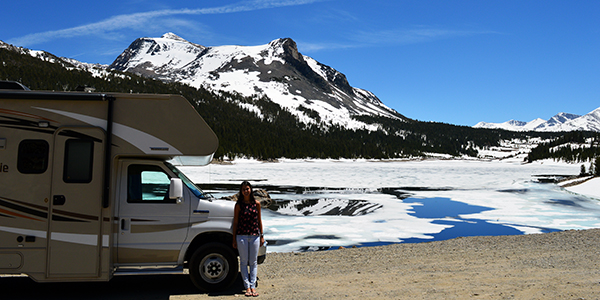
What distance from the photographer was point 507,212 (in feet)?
71.2

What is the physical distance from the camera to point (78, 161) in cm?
700

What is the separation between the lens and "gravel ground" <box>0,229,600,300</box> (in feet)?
23.7

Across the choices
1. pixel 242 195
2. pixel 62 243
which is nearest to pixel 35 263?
pixel 62 243

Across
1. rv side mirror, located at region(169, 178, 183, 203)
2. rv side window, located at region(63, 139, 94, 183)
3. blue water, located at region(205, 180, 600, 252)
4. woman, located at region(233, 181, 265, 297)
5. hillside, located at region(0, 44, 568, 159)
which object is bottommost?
blue water, located at region(205, 180, 600, 252)

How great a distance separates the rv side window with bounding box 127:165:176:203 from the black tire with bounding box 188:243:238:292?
105 centimetres

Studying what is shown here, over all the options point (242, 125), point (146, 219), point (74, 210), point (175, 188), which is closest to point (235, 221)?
point (175, 188)

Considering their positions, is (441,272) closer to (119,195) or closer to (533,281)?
(533,281)

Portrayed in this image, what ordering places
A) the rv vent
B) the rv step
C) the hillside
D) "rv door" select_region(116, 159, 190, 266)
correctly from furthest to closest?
1. the hillside
2. the rv vent
3. "rv door" select_region(116, 159, 190, 266)
4. the rv step

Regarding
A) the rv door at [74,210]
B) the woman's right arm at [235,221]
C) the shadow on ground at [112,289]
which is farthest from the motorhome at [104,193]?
the shadow on ground at [112,289]

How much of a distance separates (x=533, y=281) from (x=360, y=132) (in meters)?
188

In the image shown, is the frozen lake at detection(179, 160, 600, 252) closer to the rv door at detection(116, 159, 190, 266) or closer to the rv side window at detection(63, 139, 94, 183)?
the rv door at detection(116, 159, 190, 266)

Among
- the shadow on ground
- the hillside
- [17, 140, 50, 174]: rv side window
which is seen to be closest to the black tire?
the shadow on ground

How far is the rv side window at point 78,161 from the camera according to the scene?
696 centimetres

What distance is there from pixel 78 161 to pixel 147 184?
44.9 inches
